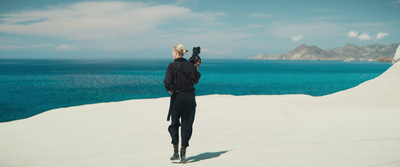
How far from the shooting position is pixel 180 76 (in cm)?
505

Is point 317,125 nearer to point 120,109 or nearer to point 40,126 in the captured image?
point 120,109

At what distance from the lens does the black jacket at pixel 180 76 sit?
502cm

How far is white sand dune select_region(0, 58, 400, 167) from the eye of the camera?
5203 mm

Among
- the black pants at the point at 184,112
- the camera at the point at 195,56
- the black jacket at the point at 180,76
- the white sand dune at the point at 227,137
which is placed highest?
the camera at the point at 195,56

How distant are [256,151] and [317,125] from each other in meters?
4.43

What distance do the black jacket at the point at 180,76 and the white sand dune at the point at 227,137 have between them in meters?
1.40

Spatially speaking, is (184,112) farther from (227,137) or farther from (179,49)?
(227,137)

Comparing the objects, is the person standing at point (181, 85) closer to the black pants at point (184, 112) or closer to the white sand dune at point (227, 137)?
the black pants at point (184, 112)

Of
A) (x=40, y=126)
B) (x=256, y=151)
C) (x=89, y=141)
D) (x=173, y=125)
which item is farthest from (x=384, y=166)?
(x=40, y=126)

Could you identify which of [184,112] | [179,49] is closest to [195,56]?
[179,49]

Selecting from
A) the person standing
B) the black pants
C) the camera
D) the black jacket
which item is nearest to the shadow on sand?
the black pants

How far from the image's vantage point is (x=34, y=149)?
279 inches

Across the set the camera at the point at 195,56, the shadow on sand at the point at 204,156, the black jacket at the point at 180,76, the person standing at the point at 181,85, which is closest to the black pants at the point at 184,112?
the person standing at the point at 181,85

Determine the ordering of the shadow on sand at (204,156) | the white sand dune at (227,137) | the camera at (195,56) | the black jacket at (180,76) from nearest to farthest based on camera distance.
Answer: the black jacket at (180,76) → the white sand dune at (227,137) → the camera at (195,56) → the shadow on sand at (204,156)
